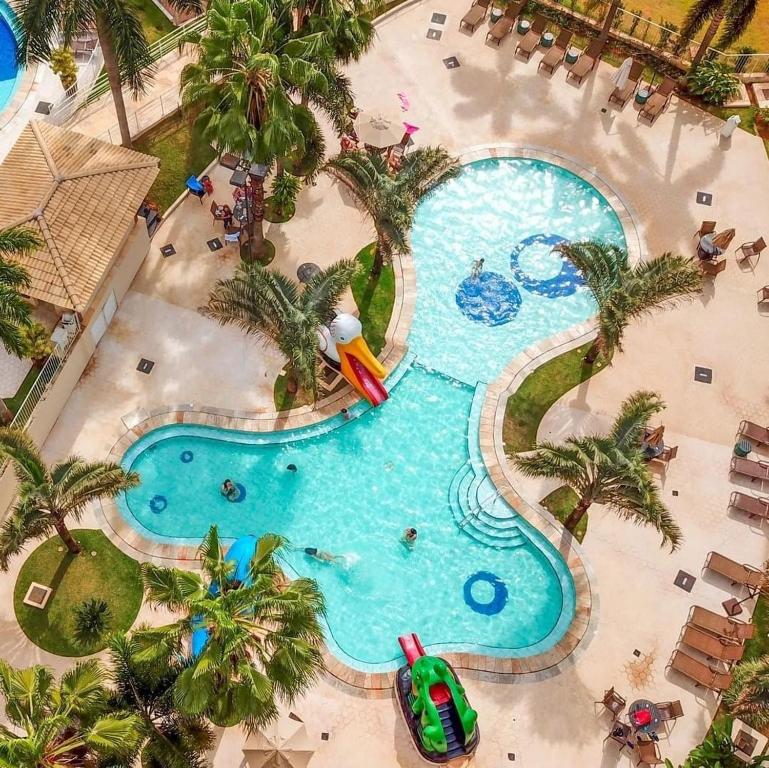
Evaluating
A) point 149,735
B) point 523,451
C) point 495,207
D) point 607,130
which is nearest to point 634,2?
point 607,130

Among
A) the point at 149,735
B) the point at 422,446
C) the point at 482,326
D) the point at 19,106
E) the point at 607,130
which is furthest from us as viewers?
the point at 607,130

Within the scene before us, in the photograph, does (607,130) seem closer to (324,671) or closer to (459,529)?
(459,529)

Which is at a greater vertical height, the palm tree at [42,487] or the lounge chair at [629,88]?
the lounge chair at [629,88]

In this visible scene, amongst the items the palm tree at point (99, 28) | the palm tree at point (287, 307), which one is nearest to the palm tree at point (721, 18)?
the palm tree at point (287, 307)

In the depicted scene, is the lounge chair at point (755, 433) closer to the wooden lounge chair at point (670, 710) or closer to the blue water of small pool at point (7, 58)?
the wooden lounge chair at point (670, 710)

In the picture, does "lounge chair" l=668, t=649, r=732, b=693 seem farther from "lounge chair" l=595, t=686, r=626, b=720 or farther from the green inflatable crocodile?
the green inflatable crocodile

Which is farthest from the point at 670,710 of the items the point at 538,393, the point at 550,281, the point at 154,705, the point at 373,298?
the point at 373,298
